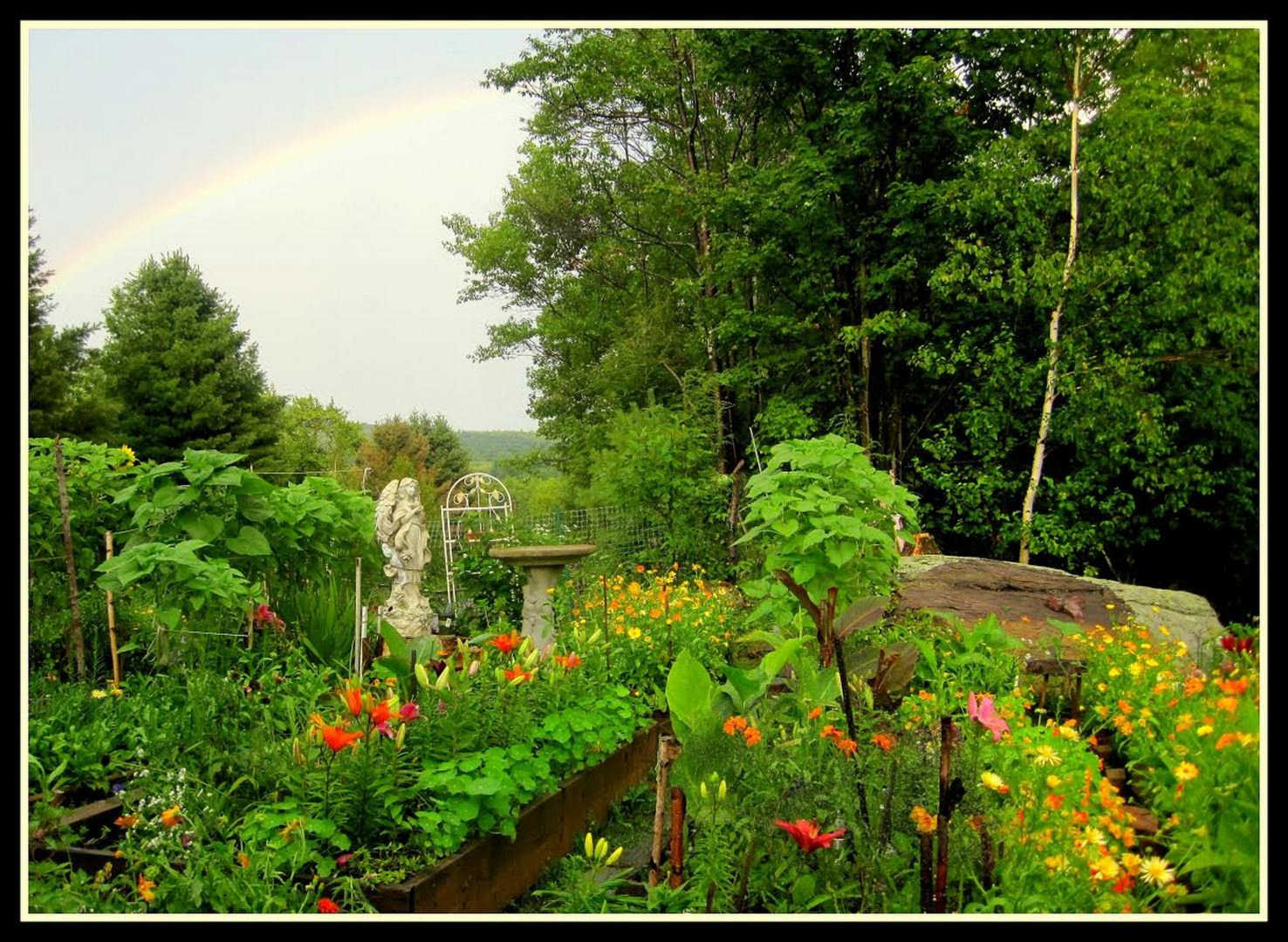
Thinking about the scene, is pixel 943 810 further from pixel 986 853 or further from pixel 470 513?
pixel 470 513

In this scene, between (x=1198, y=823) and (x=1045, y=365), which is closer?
(x=1198, y=823)

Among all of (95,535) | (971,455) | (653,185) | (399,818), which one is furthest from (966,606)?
(653,185)

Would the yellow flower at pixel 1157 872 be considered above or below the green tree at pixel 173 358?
below

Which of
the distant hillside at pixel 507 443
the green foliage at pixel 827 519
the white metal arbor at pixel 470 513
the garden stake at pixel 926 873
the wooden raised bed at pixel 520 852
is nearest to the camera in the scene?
the garden stake at pixel 926 873

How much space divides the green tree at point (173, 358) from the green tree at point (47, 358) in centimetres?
42

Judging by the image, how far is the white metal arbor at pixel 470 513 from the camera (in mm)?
9781

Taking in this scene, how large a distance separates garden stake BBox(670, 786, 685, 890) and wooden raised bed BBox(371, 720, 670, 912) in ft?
2.51

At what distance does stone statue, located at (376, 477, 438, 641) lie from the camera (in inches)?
288

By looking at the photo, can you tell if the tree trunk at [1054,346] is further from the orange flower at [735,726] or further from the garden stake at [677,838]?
the garden stake at [677,838]

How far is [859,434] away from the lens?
10836 millimetres

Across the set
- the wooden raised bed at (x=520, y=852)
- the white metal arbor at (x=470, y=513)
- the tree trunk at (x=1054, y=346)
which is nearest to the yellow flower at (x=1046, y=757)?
the wooden raised bed at (x=520, y=852)

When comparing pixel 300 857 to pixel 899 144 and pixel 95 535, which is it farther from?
pixel 899 144

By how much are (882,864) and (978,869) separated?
261 mm

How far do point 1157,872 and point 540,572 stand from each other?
18.4 feet
